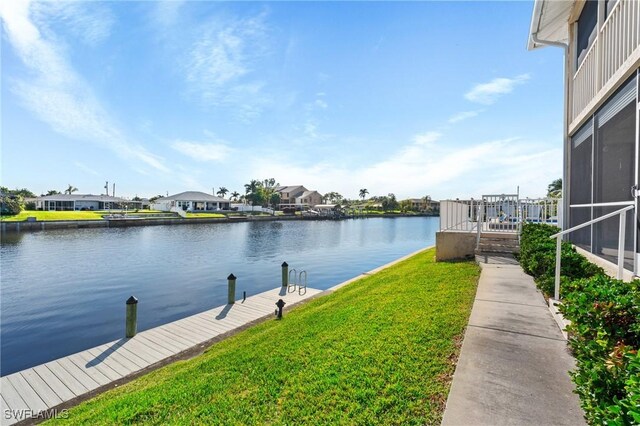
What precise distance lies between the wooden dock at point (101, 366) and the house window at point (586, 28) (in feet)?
31.3

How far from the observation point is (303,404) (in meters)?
2.87

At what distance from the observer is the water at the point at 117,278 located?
894 cm

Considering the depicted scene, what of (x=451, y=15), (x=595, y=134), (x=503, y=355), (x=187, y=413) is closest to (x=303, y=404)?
(x=187, y=413)

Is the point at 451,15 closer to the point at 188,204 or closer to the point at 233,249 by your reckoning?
the point at 233,249

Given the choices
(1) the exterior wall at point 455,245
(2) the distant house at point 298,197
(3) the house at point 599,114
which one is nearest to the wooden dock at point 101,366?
(1) the exterior wall at point 455,245

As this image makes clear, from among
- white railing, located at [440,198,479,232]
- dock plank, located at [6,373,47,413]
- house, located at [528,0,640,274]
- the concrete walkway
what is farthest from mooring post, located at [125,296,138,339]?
house, located at [528,0,640,274]

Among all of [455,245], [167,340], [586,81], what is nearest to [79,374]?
[167,340]

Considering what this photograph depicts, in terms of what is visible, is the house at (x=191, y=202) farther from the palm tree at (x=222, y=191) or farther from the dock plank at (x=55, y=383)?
the dock plank at (x=55, y=383)

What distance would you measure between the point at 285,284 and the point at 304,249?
1349cm

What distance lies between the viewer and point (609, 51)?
4453 millimetres

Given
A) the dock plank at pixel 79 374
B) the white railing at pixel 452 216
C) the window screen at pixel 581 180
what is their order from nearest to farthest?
the dock plank at pixel 79 374, the window screen at pixel 581 180, the white railing at pixel 452 216

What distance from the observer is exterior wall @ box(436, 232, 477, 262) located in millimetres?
9016

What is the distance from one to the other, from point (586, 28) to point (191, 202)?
245 ft

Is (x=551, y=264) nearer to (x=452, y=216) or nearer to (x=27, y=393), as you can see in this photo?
(x=452, y=216)
